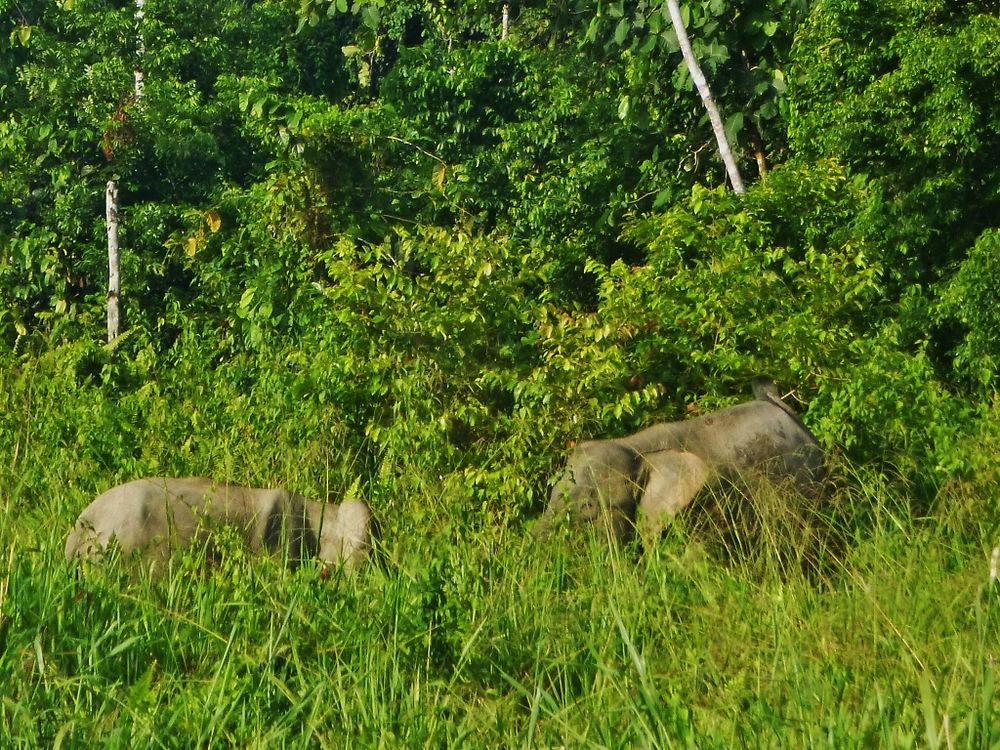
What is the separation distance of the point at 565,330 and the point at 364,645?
3.01 metres

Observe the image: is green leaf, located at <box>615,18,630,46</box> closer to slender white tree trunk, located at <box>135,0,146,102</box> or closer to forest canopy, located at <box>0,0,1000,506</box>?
forest canopy, located at <box>0,0,1000,506</box>

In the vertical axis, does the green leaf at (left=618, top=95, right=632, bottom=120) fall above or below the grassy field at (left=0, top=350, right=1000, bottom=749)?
above

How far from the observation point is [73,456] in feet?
23.3

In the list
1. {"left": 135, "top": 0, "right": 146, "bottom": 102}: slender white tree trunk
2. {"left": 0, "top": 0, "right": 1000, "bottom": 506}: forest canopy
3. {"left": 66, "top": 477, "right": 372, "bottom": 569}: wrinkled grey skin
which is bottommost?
{"left": 66, "top": 477, "right": 372, "bottom": 569}: wrinkled grey skin

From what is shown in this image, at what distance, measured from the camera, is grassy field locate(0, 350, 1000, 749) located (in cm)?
330

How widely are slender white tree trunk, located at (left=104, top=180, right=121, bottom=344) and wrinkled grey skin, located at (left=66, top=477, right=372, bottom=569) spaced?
4157mm

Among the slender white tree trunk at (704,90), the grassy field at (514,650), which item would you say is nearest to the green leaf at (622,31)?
the slender white tree trunk at (704,90)

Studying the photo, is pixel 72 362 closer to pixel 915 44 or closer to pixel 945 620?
pixel 915 44

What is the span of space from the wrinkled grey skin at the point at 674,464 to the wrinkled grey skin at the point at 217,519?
0.82 m

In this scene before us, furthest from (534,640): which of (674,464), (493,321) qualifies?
(493,321)

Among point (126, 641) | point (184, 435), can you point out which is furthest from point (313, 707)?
point (184, 435)

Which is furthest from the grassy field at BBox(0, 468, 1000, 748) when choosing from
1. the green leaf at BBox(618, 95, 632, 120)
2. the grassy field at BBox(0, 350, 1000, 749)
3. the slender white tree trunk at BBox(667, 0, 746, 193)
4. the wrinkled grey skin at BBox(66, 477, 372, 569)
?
the green leaf at BBox(618, 95, 632, 120)

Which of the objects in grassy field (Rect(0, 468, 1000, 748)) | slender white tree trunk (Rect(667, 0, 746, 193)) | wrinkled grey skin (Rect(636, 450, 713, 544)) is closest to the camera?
grassy field (Rect(0, 468, 1000, 748))

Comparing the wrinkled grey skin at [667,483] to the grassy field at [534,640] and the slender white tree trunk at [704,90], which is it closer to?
the grassy field at [534,640]
